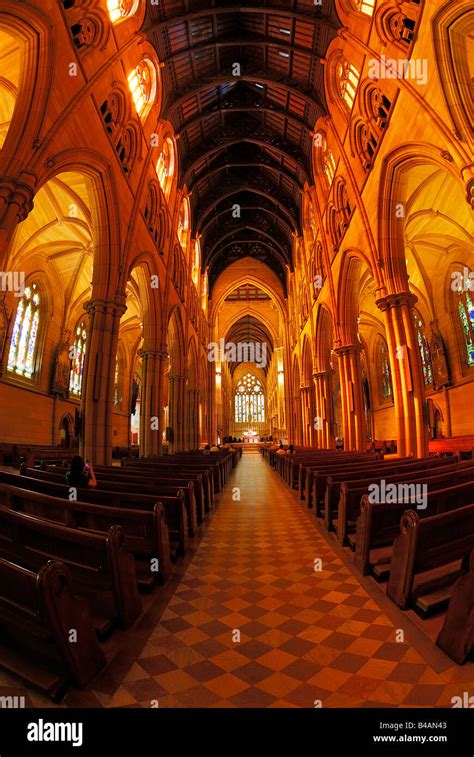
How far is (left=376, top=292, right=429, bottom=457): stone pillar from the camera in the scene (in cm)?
958

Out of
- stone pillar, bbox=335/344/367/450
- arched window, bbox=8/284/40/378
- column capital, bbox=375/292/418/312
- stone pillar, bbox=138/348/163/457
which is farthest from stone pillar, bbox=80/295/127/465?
stone pillar, bbox=335/344/367/450

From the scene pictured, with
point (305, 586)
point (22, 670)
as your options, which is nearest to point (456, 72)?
point (305, 586)

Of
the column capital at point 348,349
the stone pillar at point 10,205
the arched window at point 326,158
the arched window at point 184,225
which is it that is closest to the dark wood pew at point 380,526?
the stone pillar at point 10,205

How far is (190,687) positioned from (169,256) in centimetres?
1596

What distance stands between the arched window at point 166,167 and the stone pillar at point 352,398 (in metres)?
11.1

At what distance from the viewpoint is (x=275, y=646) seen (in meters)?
2.44

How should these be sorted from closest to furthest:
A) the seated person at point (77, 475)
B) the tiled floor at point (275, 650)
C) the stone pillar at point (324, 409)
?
the tiled floor at point (275, 650)
the seated person at point (77, 475)
the stone pillar at point (324, 409)

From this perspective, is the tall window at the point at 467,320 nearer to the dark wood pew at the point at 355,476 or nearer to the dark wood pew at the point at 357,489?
the dark wood pew at the point at 355,476

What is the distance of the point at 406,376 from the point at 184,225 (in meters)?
15.9

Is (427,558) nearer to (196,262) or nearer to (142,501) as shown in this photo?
(142,501)

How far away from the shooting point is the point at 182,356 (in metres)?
19.8

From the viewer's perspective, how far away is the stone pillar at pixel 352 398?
14.0 m

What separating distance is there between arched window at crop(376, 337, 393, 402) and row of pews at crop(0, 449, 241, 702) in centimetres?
2667
